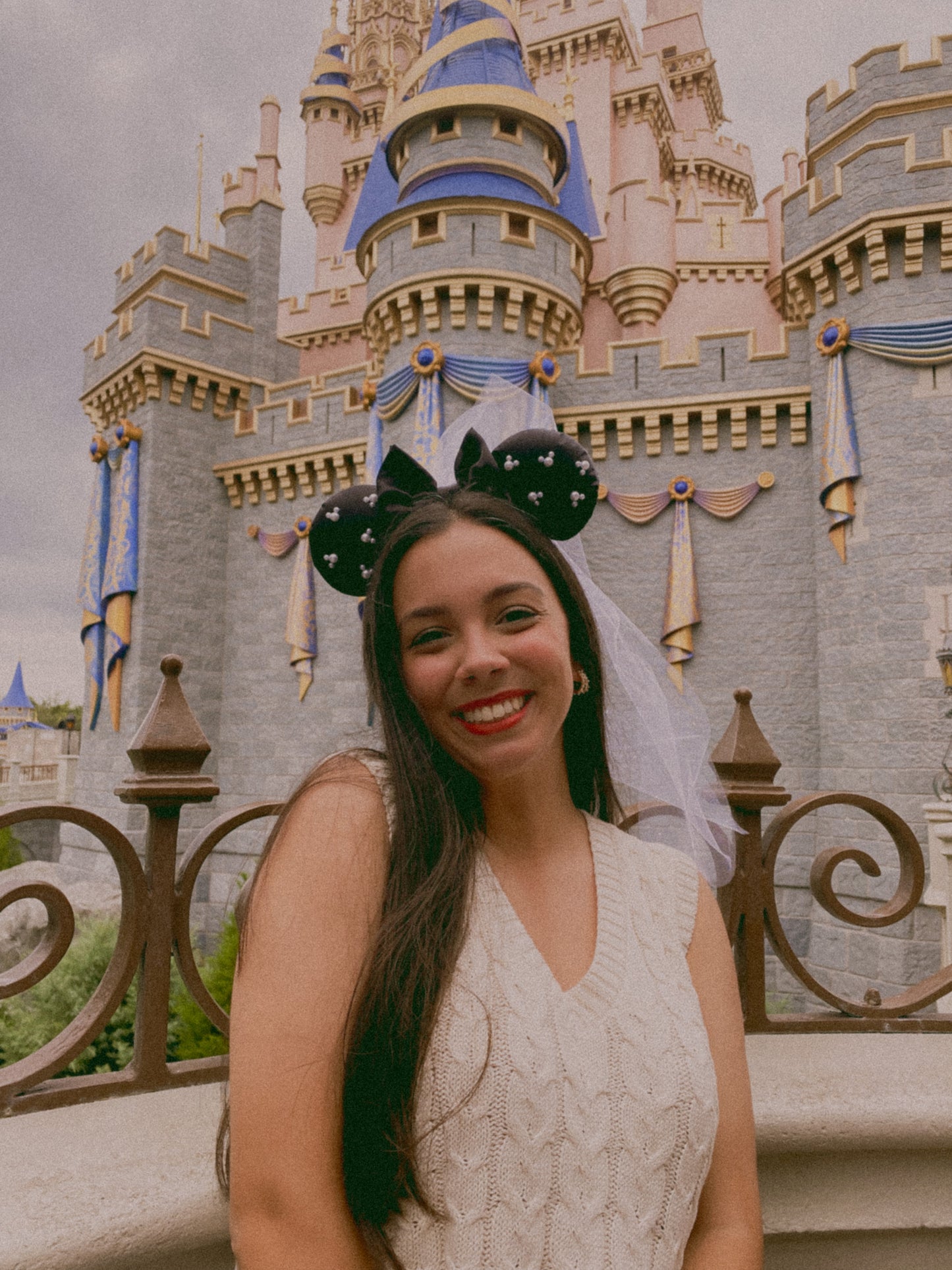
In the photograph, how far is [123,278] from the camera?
43.4ft

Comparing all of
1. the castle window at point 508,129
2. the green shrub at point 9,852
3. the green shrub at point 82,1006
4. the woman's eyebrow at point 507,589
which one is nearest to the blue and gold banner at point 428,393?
the castle window at point 508,129

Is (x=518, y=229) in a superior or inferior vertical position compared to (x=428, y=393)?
superior

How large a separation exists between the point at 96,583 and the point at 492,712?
12130mm

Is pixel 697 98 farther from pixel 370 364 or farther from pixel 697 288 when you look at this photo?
pixel 370 364

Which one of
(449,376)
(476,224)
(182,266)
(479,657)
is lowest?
(479,657)

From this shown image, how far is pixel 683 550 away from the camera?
9266mm

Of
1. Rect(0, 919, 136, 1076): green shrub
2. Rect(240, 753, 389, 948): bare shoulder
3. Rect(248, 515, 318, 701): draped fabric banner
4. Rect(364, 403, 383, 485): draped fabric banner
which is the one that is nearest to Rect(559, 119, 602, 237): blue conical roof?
Rect(364, 403, 383, 485): draped fabric banner

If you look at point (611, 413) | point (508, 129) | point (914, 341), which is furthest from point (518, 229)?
point (914, 341)

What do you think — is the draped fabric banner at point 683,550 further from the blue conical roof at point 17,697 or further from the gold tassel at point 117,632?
the blue conical roof at point 17,697

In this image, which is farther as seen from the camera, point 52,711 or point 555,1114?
point 52,711

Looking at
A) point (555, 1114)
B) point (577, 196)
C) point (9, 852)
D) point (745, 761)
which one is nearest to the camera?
point (555, 1114)

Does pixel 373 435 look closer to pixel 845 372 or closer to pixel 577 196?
pixel 577 196

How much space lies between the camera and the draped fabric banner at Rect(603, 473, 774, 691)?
9.16 meters

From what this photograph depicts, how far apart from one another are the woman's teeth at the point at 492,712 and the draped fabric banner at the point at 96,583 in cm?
1183
